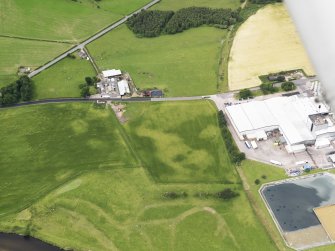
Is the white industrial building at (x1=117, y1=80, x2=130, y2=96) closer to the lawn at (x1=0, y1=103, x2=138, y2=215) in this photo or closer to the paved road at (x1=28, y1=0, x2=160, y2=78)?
the lawn at (x1=0, y1=103, x2=138, y2=215)

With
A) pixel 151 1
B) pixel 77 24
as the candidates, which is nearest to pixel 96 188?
pixel 77 24

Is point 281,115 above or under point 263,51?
under

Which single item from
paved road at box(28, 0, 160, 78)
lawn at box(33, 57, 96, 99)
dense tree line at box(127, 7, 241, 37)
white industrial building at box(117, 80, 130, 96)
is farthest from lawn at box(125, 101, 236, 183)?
dense tree line at box(127, 7, 241, 37)

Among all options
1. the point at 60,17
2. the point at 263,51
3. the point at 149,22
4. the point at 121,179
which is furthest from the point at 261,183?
the point at 60,17

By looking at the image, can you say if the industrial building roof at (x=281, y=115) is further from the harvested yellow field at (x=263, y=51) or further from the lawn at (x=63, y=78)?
the lawn at (x=63, y=78)

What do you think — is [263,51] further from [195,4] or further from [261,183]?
[261,183]

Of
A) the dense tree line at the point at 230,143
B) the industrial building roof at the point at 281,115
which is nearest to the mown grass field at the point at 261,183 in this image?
the dense tree line at the point at 230,143
